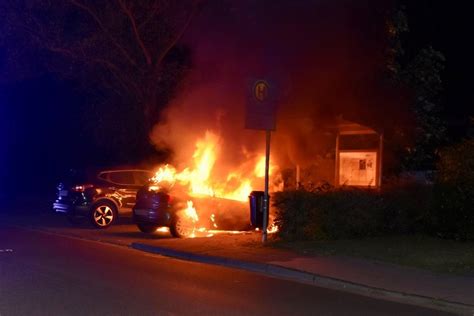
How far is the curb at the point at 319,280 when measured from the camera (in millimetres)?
8516

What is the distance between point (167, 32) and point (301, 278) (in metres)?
12.5

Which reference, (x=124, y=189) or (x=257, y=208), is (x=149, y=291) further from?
(x=124, y=189)

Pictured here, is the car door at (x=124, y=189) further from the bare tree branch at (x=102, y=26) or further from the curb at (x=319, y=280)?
the bare tree branch at (x=102, y=26)

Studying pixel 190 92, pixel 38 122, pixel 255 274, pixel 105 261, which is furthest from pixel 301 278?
pixel 38 122

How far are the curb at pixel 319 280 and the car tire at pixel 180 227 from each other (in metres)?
1.50

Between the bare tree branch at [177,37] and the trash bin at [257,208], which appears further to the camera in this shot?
the bare tree branch at [177,37]

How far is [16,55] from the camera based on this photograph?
21156mm

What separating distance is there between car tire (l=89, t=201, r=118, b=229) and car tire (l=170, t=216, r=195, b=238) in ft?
9.63

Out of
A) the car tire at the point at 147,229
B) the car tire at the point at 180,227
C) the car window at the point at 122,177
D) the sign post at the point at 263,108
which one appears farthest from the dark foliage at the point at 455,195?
the car window at the point at 122,177

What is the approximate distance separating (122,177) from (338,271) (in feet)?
29.0

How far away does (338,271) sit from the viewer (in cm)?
1058

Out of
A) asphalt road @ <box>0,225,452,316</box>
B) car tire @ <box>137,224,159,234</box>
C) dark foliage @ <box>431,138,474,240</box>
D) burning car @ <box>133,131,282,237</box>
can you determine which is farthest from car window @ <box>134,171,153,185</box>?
dark foliage @ <box>431,138,474,240</box>

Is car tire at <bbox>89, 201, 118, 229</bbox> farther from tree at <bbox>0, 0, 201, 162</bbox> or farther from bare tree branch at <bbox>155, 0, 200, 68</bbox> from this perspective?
bare tree branch at <bbox>155, 0, 200, 68</bbox>

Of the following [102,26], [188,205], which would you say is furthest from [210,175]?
[102,26]
